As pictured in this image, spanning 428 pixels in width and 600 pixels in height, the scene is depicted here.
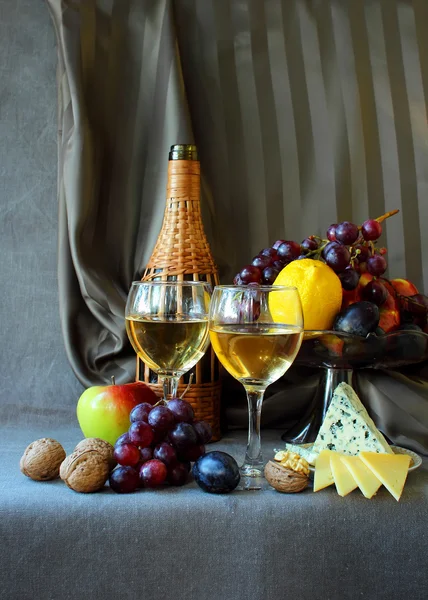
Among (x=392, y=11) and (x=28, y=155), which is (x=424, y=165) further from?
(x=28, y=155)

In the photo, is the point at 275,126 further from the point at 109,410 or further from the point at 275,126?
the point at 109,410

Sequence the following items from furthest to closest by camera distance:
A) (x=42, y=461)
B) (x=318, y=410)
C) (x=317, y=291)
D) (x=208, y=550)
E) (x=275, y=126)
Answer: (x=275, y=126), (x=318, y=410), (x=317, y=291), (x=42, y=461), (x=208, y=550)

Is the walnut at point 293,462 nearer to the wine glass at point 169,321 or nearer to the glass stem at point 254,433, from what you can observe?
the glass stem at point 254,433

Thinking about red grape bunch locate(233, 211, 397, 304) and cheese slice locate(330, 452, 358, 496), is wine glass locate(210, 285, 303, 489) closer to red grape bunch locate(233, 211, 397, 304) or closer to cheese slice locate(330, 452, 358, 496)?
cheese slice locate(330, 452, 358, 496)

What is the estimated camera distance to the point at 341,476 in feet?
A: 2.59

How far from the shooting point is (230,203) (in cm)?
131

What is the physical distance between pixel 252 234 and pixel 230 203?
0.07 metres

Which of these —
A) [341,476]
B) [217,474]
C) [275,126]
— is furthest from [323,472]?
[275,126]

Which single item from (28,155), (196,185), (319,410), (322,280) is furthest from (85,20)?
(319,410)

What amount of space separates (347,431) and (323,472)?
9 cm

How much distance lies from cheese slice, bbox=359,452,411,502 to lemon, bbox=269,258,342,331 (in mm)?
213

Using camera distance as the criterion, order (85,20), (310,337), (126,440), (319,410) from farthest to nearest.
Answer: (85,20)
(319,410)
(310,337)
(126,440)

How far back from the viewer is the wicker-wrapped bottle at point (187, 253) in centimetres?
107

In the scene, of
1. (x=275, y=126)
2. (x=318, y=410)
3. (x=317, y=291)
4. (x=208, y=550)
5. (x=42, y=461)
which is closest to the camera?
(x=208, y=550)
